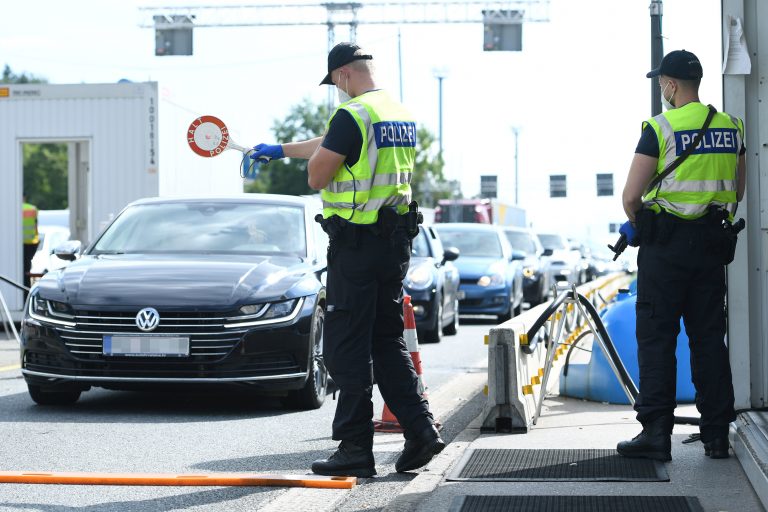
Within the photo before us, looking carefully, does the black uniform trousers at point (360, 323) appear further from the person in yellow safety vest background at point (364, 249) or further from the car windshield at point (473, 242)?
the car windshield at point (473, 242)

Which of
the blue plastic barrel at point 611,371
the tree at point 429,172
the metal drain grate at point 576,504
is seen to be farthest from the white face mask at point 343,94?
the tree at point 429,172

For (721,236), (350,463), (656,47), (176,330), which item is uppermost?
(656,47)

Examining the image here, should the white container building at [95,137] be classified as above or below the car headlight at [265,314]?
above

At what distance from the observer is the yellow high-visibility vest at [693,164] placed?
6.31 m

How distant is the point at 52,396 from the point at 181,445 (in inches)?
80.3

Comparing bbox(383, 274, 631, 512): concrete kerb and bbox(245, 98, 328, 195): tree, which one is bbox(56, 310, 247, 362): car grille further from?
bbox(245, 98, 328, 195): tree

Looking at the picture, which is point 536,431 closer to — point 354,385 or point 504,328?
point 504,328

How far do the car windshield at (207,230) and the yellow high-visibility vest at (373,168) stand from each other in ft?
11.7

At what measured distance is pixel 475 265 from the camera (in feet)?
67.8

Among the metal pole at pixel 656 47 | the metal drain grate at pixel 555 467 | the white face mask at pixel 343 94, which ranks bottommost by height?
the metal drain grate at pixel 555 467

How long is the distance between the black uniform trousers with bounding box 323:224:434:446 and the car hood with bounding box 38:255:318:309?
2448 mm

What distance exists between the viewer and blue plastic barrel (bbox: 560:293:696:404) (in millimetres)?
8820

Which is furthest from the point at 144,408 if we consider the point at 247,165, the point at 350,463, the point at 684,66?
the point at 684,66

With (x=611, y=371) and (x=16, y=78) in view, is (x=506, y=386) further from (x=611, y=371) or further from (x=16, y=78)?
(x=16, y=78)
